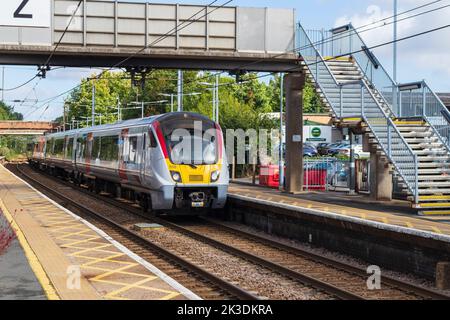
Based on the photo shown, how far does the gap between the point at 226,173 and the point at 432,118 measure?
6.81 metres

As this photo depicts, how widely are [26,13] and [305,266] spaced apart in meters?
16.4

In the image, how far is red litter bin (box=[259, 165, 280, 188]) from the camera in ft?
99.0

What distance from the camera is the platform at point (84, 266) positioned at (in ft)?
28.2

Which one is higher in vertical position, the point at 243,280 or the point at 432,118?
the point at 432,118

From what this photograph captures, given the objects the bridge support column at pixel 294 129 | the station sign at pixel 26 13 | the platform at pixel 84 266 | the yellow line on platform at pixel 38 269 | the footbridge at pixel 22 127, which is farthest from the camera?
the footbridge at pixel 22 127

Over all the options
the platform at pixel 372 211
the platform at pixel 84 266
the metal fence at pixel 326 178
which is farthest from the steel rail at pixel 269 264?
the metal fence at pixel 326 178

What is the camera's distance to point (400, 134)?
18.4 metres

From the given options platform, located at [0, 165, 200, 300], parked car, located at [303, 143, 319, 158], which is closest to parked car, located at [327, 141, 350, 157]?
parked car, located at [303, 143, 319, 158]

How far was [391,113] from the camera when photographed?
20.6 meters

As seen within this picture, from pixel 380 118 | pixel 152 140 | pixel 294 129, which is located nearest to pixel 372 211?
pixel 380 118

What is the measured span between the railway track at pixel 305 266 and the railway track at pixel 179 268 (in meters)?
1.41

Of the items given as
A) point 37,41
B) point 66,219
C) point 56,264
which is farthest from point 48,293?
point 37,41

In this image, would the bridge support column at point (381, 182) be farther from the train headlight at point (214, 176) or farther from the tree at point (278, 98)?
the tree at point (278, 98)
